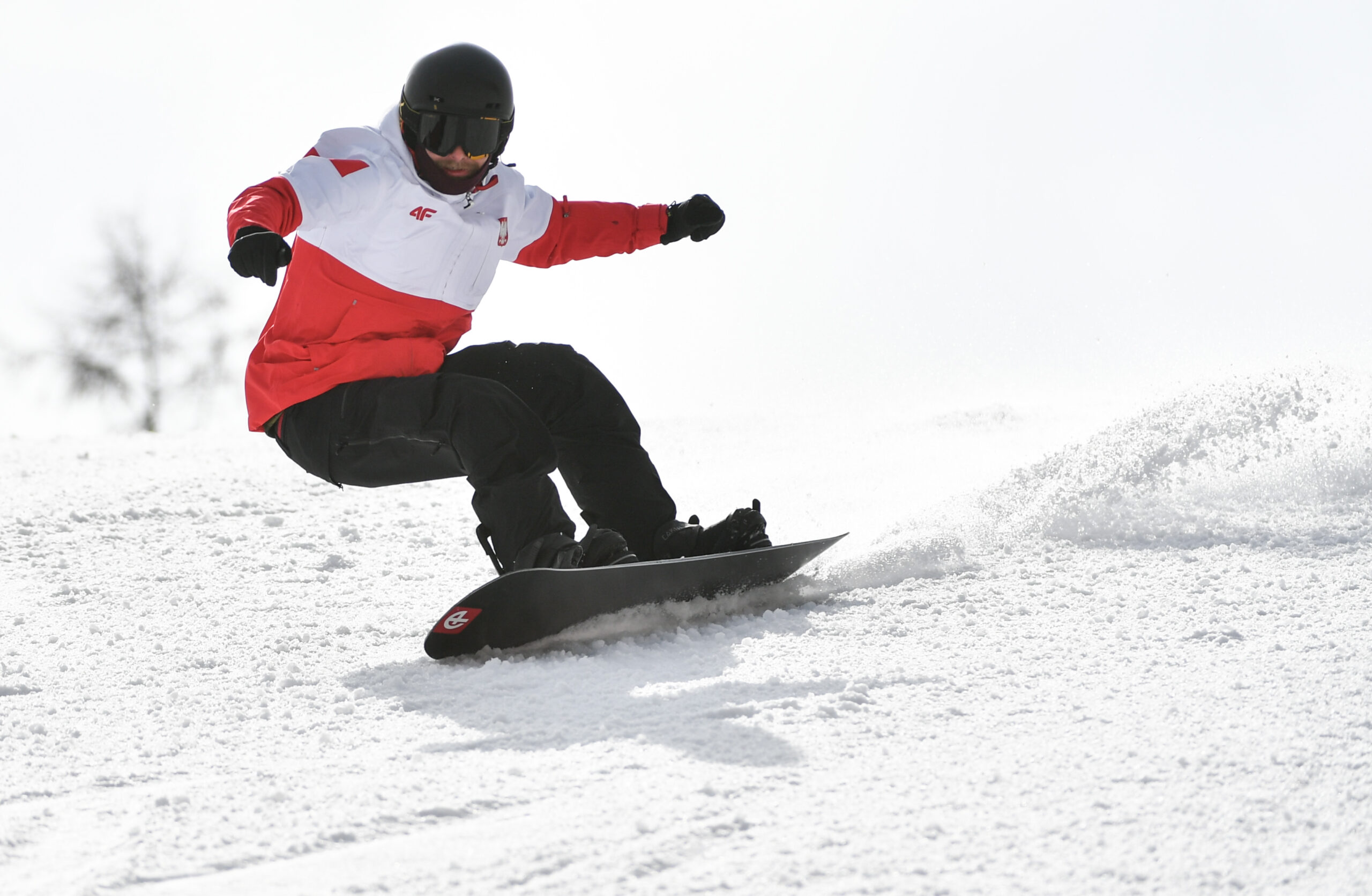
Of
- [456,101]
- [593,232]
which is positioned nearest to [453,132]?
[456,101]

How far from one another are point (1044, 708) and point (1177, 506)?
213 cm

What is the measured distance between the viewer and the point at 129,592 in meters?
3.94

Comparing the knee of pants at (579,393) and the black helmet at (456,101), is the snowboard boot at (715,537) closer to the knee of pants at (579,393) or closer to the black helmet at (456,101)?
the knee of pants at (579,393)

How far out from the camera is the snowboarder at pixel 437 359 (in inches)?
113

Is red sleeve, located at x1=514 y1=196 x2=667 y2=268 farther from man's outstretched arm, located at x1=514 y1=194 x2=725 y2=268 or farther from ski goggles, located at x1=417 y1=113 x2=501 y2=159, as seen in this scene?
ski goggles, located at x1=417 y1=113 x2=501 y2=159

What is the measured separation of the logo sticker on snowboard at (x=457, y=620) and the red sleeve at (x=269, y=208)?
1.01 metres

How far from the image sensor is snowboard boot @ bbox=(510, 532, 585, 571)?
281 centimetres

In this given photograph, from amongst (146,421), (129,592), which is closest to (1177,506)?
(129,592)

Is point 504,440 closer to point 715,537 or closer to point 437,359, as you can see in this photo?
point 437,359

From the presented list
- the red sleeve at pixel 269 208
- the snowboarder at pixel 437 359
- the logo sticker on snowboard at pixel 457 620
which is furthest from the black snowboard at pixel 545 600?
the red sleeve at pixel 269 208

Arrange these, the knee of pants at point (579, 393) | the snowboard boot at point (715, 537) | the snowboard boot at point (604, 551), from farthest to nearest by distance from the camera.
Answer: the knee of pants at point (579, 393) < the snowboard boot at point (715, 537) < the snowboard boot at point (604, 551)

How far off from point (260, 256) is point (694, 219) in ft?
5.22

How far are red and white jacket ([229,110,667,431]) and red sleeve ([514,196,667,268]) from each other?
36 cm

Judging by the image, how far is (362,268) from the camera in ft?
10.2
